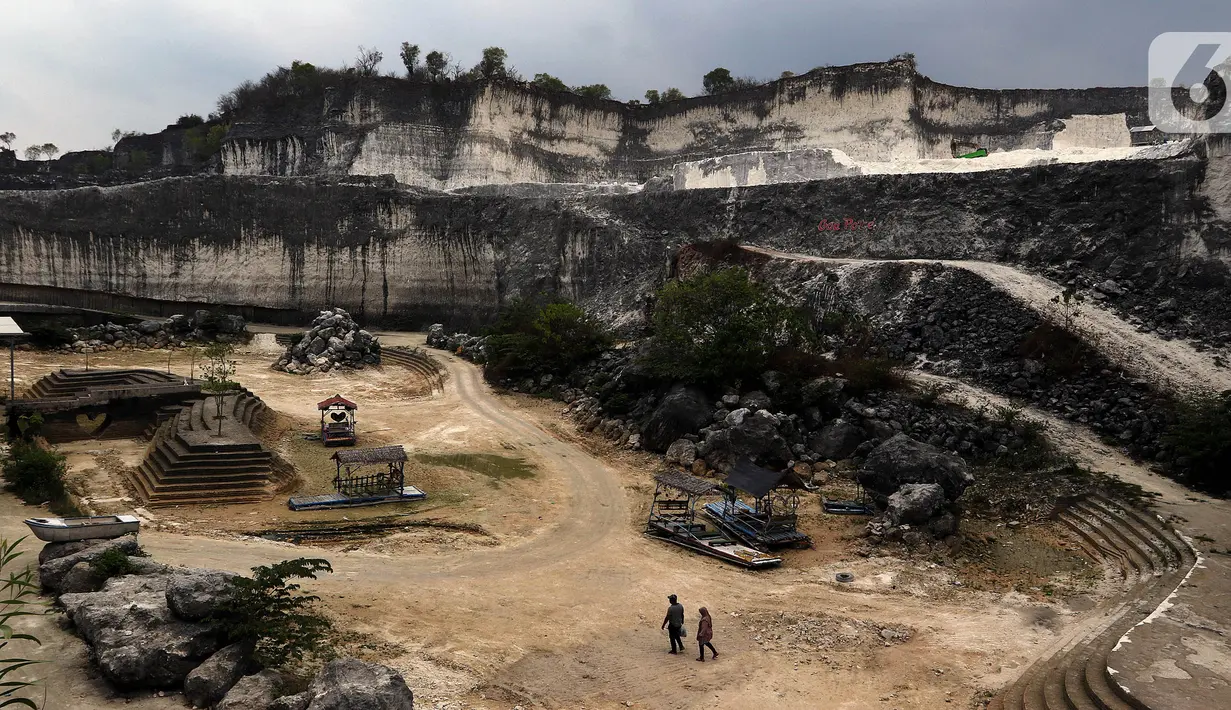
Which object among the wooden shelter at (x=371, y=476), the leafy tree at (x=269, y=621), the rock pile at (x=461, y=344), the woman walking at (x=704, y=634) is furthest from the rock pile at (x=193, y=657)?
the rock pile at (x=461, y=344)

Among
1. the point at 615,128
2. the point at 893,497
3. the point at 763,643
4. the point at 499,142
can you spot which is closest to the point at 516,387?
the point at 893,497

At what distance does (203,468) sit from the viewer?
59.5 feet

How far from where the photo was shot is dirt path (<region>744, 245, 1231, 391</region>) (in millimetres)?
21625

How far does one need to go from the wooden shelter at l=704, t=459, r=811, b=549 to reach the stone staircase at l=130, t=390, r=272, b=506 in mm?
10285

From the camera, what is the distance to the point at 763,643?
12094 millimetres

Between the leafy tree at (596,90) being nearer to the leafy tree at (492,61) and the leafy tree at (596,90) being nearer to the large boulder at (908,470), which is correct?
the leafy tree at (492,61)

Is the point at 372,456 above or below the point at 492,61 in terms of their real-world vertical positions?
below

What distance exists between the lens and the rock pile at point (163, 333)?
38.3m

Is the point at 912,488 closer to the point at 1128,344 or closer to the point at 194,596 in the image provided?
the point at 1128,344

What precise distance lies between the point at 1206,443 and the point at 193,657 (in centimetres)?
2023

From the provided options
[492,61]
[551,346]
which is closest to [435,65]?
[492,61]

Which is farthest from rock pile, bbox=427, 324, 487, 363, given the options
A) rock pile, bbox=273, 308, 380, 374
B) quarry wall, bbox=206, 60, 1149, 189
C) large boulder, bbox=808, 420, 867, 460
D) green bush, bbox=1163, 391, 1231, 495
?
green bush, bbox=1163, 391, 1231, 495

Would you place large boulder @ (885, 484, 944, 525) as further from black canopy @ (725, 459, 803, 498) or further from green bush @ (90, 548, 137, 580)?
green bush @ (90, 548, 137, 580)

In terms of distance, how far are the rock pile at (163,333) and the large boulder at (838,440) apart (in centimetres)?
2993
